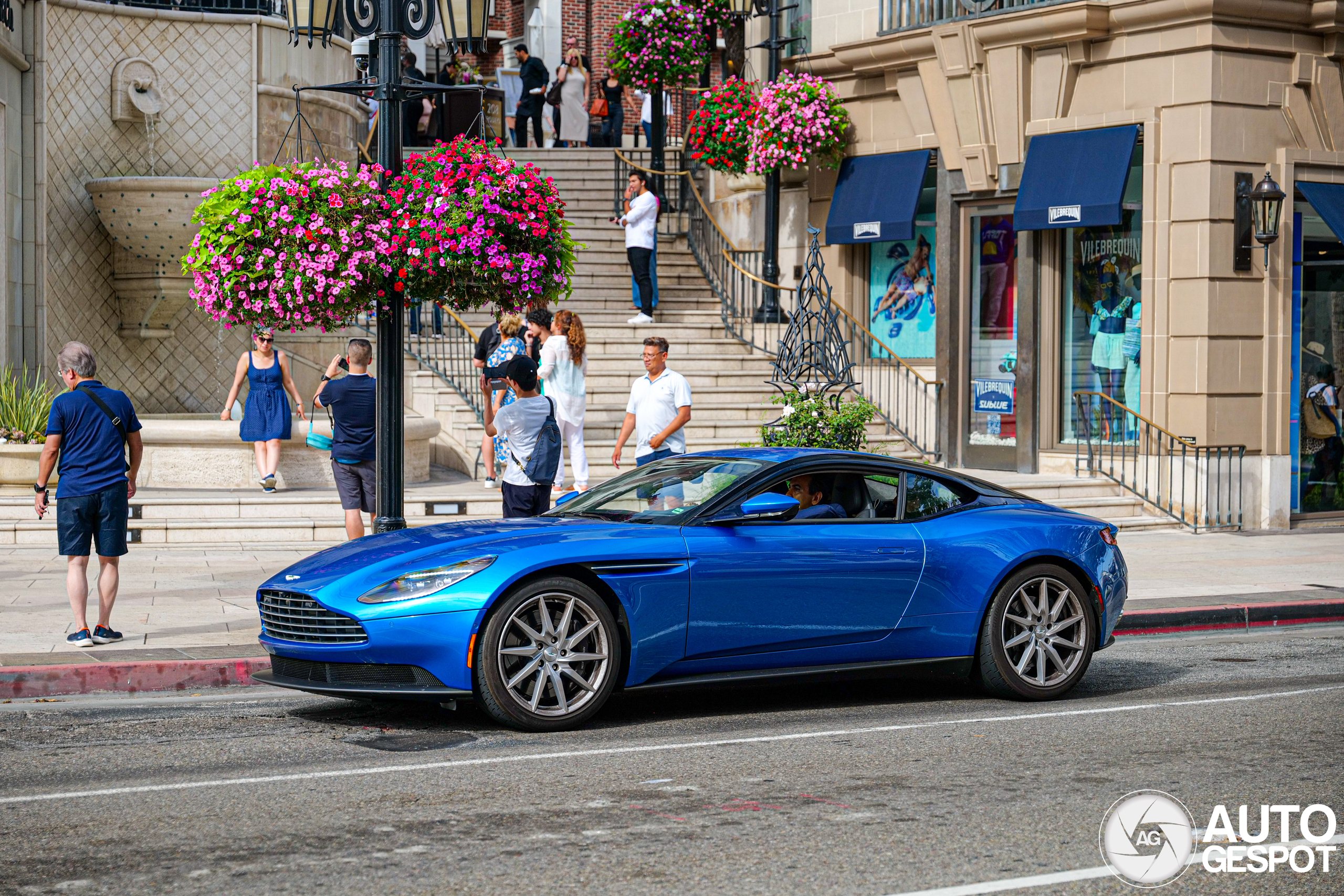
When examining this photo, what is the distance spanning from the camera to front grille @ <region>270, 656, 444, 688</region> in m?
6.92

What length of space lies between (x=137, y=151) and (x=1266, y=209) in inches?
552

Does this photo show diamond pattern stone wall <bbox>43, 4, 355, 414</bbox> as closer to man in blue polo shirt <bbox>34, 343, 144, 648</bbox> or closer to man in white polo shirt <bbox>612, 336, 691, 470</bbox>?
man in white polo shirt <bbox>612, 336, 691, 470</bbox>

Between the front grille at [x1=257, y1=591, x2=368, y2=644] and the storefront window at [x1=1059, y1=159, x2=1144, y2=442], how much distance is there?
1215 centimetres

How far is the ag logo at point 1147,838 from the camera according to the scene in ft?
16.5

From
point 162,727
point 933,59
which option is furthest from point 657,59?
point 162,727

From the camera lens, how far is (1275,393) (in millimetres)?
16969

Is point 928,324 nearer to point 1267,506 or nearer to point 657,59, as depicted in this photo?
point 1267,506

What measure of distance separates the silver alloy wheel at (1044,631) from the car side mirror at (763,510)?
→ 133 cm

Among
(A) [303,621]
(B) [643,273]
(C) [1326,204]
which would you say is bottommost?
(A) [303,621]

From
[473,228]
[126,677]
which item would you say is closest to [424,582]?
[126,677]

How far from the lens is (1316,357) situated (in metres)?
17.4

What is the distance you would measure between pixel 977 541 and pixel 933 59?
12328mm

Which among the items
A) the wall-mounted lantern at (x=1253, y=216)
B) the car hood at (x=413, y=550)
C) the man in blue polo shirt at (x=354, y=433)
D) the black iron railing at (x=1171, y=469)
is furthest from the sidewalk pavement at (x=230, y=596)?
the wall-mounted lantern at (x=1253, y=216)
